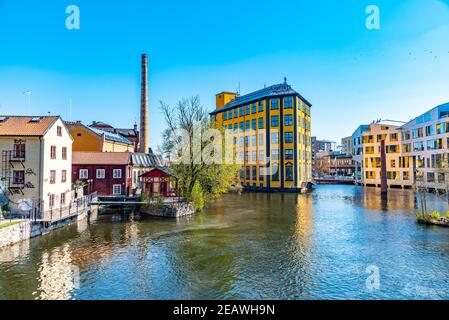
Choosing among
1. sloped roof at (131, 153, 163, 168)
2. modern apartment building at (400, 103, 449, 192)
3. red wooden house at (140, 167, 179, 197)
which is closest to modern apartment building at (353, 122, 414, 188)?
modern apartment building at (400, 103, 449, 192)

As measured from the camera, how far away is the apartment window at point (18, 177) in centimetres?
2706

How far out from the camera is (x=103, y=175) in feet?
138

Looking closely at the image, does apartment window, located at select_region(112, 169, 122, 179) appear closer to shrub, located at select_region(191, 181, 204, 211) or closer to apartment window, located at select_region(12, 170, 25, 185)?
shrub, located at select_region(191, 181, 204, 211)

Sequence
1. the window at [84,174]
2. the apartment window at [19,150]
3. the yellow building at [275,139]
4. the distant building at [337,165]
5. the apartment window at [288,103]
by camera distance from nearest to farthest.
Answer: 1. the apartment window at [19,150]
2. the window at [84,174]
3. the yellow building at [275,139]
4. the apartment window at [288,103]
5. the distant building at [337,165]

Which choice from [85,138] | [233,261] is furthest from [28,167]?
[85,138]

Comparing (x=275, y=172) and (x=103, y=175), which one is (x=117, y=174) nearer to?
(x=103, y=175)

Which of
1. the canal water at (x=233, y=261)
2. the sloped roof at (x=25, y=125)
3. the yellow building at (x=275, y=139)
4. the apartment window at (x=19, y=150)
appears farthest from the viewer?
the yellow building at (x=275, y=139)

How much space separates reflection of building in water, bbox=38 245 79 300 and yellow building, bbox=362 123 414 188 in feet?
231

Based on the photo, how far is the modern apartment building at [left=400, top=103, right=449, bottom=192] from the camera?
5603 cm

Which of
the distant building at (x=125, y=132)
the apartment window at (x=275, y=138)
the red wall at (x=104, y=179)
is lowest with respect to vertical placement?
the red wall at (x=104, y=179)

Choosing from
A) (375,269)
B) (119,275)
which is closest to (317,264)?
(375,269)

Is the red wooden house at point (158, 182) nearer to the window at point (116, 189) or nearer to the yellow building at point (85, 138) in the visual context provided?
the window at point (116, 189)

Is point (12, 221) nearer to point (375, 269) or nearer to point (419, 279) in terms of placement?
point (375, 269)

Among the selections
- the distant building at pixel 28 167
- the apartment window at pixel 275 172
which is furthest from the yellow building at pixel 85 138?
the apartment window at pixel 275 172
